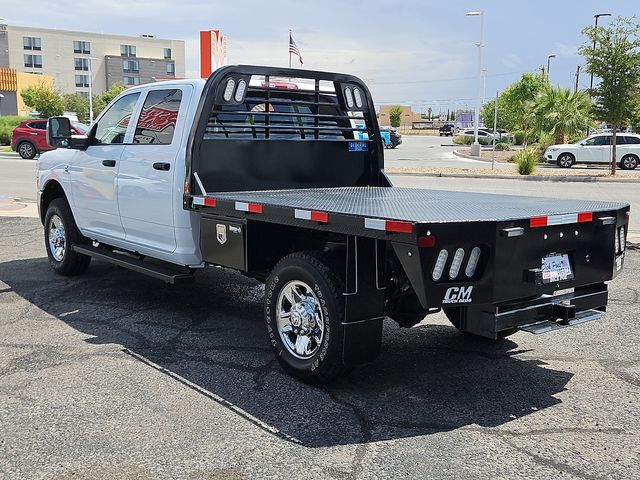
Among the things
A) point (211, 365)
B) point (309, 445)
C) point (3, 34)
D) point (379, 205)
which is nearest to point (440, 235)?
point (379, 205)

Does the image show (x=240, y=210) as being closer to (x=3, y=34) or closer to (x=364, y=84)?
(x=364, y=84)

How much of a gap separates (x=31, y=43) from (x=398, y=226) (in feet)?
368

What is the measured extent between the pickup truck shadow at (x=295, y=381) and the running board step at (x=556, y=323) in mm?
486

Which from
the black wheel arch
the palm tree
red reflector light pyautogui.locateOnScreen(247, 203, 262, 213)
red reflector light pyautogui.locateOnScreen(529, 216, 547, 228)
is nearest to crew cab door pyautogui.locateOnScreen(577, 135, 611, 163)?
the palm tree

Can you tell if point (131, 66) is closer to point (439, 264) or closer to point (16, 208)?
point (16, 208)

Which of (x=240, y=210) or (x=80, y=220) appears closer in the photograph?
(x=240, y=210)

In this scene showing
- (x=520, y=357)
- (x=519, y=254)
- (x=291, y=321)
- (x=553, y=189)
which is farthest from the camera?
(x=553, y=189)

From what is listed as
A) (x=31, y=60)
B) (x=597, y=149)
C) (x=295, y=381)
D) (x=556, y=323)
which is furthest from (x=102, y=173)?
(x=31, y=60)

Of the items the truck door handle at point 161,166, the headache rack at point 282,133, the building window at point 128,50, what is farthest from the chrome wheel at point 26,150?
the building window at point 128,50

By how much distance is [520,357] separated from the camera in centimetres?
537

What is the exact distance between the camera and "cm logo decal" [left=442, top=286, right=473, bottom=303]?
3.96 metres

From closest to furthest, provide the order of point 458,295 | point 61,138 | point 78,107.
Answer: point 458,295 < point 61,138 < point 78,107

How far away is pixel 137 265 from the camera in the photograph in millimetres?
6379

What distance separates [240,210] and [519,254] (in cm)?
199
